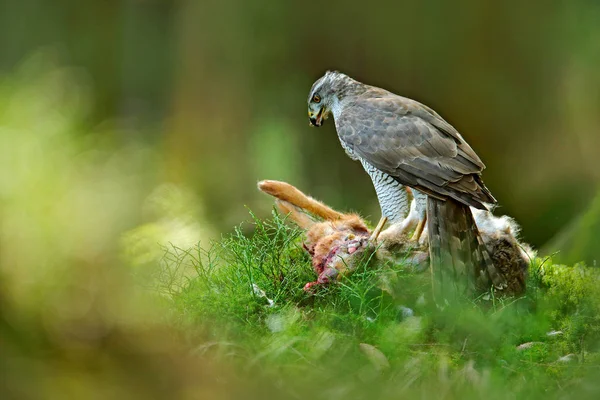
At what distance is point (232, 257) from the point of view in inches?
78.0

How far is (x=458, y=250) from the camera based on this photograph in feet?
6.10

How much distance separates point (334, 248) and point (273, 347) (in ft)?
1.83

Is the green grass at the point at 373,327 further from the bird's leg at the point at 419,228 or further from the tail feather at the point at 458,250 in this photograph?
the bird's leg at the point at 419,228

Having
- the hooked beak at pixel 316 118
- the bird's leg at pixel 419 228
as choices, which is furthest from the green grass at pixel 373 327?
the hooked beak at pixel 316 118

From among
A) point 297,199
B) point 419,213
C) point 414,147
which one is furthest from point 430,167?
point 297,199

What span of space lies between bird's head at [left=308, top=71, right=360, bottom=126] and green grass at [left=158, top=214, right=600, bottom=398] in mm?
406

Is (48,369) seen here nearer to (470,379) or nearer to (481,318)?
(470,379)

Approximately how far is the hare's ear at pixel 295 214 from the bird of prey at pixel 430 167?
23 cm

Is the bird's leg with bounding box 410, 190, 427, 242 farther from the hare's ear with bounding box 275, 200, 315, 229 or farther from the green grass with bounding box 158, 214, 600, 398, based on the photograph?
the hare's ear with bounding box 275, 200, 315, 229

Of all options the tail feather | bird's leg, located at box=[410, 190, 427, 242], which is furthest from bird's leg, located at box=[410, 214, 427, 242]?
the tail feather

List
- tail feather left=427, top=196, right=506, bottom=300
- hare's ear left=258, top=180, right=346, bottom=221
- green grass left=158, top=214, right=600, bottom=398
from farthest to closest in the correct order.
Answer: hare's ear left=258, top=180, right=346, bottom=221 → tail feather left=427, top=196, right=506, bottom=300 → green grass left=158, top=214, right=600, bottom=398

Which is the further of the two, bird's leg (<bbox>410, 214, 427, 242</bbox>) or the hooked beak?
the hooked beak

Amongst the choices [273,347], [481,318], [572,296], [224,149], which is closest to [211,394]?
[273,347]

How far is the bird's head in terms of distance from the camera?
2.26 m
